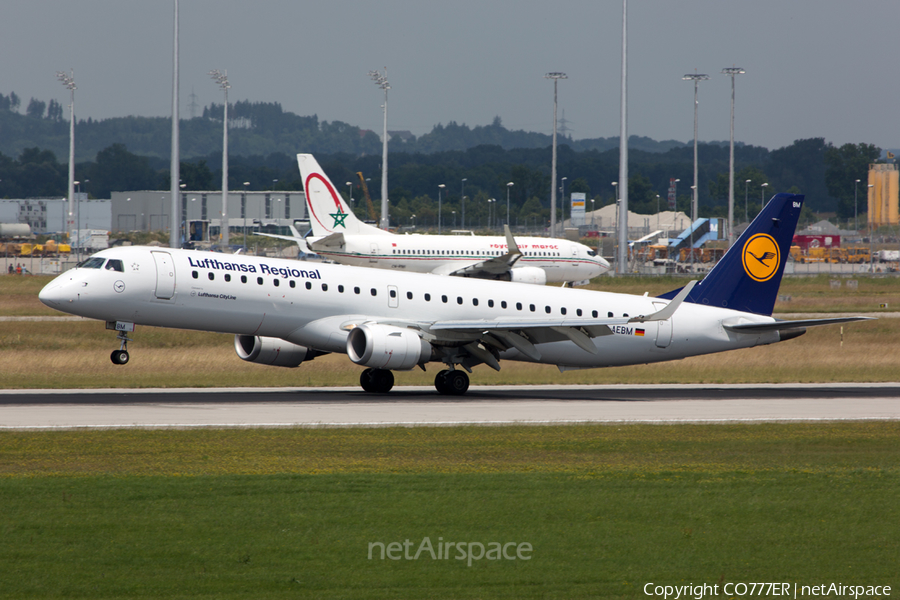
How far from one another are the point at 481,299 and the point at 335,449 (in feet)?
48.5

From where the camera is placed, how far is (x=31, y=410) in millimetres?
26688

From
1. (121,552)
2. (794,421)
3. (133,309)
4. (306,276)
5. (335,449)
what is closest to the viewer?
(121,552)

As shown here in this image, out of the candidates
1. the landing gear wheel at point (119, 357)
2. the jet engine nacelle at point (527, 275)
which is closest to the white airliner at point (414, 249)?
the jet engine nacelle at point (527, 275)

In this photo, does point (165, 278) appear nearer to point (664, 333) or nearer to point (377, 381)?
point (377, 381)

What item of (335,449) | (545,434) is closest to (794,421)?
(545,434)

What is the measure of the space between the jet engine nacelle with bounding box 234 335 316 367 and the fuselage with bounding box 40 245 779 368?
3.61 feet

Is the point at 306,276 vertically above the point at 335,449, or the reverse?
the point at 306,276

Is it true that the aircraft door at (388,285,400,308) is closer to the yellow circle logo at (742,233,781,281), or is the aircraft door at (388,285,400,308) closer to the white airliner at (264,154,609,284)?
the yellow circle logo at (742,233,781,281)

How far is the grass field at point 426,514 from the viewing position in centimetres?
1147

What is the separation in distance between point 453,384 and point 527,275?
3750cm

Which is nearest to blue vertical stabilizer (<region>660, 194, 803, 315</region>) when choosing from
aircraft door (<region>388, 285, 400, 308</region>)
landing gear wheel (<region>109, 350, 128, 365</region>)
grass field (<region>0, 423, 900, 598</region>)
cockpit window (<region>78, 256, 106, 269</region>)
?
aircraft door (<region>388, 285, 400, 308</region>)

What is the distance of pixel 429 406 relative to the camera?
1166 inches

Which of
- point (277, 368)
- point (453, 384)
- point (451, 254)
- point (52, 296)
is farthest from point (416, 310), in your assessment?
point (451, 254)

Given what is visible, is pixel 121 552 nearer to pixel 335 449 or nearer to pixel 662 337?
pixel 335 449
